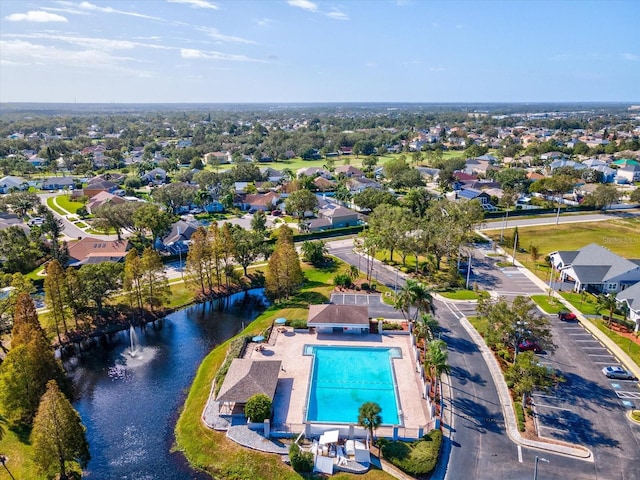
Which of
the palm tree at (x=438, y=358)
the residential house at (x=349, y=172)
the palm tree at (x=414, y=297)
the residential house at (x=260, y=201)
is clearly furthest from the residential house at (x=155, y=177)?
the palm tree at (x=438, y=358)

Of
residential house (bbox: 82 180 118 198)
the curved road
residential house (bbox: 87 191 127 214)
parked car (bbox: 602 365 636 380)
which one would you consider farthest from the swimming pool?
residential house (bbox: 82 180 118 198)

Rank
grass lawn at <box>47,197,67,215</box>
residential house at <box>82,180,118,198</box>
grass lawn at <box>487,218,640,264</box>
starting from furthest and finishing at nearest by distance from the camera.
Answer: residential house at <box>82,180,118,198</box> → grass lawn at <box>47,197,67,215</box> → grass lawn at <box>487,218,640,264</box>

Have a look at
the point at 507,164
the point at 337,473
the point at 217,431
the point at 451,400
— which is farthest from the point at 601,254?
the point at 507,164

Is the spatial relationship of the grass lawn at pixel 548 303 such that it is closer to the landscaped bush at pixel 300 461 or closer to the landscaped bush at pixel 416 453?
the landscaped bush at pixel 416 453

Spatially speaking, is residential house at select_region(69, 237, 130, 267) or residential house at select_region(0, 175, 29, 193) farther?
residential house at select_region(0, 175, 29, 193)

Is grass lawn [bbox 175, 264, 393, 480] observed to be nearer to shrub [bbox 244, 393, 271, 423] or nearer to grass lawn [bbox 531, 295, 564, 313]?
shrub [bbox 244, 393, 271, 423]

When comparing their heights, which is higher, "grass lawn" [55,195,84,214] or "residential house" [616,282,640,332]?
"grass lawn" [55,195,84,214]
